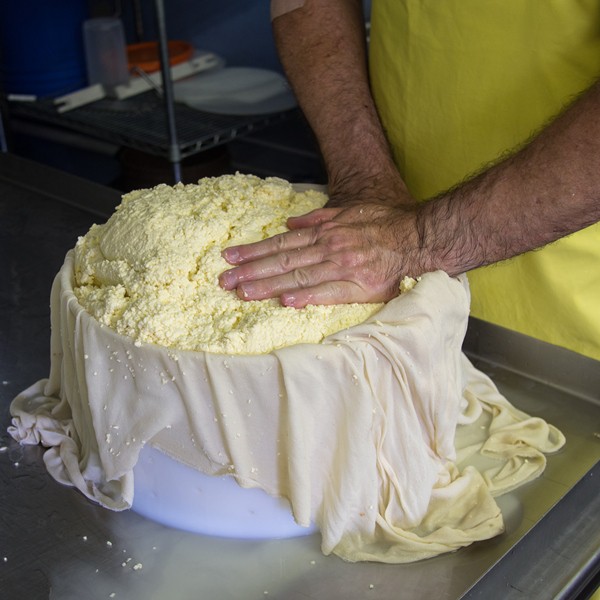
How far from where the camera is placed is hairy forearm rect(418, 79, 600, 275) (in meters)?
1.11

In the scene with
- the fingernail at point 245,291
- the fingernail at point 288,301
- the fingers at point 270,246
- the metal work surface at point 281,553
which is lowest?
the metal work surface at point 281,553

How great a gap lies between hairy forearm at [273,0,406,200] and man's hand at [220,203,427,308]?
179 mm

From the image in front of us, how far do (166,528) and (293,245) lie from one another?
40 centimetres

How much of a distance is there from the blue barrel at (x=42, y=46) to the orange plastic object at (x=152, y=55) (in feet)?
0.62

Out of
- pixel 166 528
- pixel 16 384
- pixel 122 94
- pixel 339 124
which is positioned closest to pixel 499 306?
pixel 339 124

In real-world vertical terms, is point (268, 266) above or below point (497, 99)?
below

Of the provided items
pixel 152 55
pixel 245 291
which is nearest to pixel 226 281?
pixel 245 291

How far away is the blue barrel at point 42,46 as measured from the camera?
302 cm

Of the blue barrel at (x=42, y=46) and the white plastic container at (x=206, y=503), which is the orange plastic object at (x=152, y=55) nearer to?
the blue barrel at (x=42, y=46)

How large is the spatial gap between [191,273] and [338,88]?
58 centimetres

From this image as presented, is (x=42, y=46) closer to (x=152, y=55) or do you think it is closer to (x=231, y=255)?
(x=152, y=55)

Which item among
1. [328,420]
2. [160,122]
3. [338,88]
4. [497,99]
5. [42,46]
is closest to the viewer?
[328,420]

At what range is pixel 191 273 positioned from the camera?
3.61 ft

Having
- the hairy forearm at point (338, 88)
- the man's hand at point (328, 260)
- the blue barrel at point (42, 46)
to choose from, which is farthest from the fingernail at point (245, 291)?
the blue barrel at point (42, 46)
